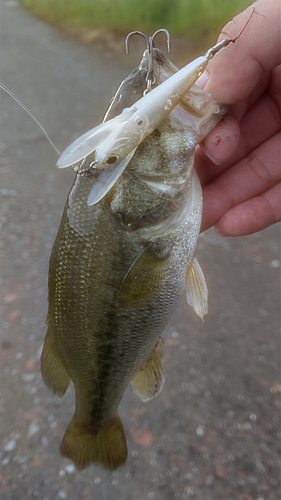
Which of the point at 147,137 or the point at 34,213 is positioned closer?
the point at 147,137

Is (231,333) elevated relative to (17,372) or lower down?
lower down

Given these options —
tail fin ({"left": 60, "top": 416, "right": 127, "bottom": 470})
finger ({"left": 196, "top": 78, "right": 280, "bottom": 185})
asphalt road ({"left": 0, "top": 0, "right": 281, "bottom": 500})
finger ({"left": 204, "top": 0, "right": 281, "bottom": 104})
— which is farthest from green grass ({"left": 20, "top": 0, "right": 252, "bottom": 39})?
tail fin ({"left": 60, "top": 416, "right": 127, "bottom": 470})

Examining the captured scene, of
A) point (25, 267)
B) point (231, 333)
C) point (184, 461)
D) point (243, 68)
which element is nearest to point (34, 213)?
point (25, 267)

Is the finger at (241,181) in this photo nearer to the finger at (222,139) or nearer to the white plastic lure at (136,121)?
the finger at (222,139)

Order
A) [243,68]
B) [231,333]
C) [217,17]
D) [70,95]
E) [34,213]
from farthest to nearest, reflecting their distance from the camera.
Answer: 1. [217,17]
2. [70,95]
3. [34,213]
4. [231,333]
5. [243,68]

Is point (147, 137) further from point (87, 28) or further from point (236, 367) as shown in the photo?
point (87, 28)

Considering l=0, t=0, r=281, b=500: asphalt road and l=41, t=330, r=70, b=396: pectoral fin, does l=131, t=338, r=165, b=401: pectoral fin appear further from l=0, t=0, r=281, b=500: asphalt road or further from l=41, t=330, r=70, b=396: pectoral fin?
l=0, t=0, r=281, b=500: asphalt road

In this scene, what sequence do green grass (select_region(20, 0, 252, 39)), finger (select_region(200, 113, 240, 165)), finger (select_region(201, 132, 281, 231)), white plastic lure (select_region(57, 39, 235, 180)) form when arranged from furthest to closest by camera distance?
green grass (select_region(20, 0, 252, 39)) → finger (select_region(201, 132, 281, 231)) → finger (select_region(200, 113, 240, 165)) → white plastic lure (select_region(57, 39, 235, 180))
